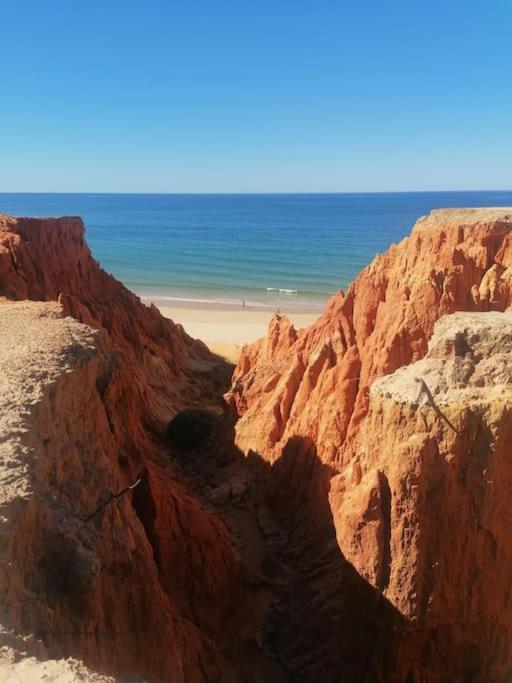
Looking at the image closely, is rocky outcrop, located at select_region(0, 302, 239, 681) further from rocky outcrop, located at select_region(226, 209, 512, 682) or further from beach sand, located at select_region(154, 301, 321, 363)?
beach sand, located at select_region(154, 301, 321, 363)

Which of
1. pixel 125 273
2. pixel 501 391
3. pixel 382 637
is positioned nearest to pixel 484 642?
pixel 382 637

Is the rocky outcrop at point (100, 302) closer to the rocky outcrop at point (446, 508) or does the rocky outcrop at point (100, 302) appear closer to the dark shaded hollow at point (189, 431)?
the dark shaded hollow at point (189, 431)

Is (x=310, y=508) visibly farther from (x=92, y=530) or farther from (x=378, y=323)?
(x=92, y=530)

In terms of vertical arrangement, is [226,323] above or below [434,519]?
below

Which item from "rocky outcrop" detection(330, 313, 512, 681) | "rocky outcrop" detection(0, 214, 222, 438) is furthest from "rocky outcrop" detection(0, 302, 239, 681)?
"rocky outcrop" detection(0, 214, 222, 438)

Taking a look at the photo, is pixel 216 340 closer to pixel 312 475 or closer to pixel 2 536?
pixel 312 475

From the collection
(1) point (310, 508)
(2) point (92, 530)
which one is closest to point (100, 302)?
(1) point (310, 508)
